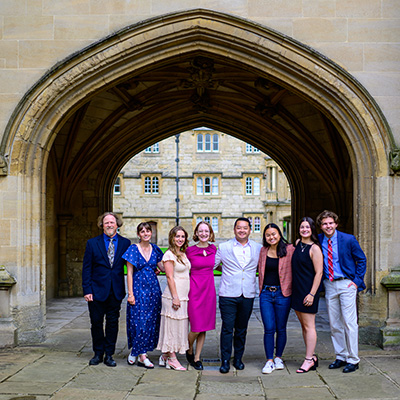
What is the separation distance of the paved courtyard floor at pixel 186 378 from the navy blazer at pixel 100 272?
0.73m

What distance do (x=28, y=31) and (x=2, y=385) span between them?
3.82m

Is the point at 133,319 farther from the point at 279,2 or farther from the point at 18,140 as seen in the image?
the point at 279,2

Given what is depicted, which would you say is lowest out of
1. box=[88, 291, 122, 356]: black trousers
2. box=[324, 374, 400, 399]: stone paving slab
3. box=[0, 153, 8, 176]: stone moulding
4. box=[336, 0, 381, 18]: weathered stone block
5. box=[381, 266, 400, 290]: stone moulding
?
box=[324, 374, 400, 399]: stone paving slab

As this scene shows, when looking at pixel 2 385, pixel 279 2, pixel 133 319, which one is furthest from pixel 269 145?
pixel 2 385

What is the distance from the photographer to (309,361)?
4855mm

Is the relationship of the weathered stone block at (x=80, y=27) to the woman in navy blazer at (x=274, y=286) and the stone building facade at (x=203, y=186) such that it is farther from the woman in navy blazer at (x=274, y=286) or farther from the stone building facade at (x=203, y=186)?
the stone building facade at (x=203, y=186)

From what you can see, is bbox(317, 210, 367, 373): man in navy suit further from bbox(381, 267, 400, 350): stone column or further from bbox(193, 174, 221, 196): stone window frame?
bbox(193, 174, 221, 196): stone window frame

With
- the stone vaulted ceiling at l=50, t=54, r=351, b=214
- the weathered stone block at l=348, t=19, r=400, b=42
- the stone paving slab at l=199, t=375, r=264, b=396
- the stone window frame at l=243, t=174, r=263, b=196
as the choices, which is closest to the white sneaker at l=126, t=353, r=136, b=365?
the stone paving slab at l=199, t=375, r=264, b=396

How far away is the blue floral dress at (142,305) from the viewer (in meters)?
4.92

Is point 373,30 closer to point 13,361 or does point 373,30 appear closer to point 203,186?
point 13,361

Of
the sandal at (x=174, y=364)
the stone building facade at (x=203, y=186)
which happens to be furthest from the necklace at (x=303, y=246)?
the stone building facade at (x=203, y=186)

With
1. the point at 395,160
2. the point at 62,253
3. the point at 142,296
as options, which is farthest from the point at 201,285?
the point at 62,253

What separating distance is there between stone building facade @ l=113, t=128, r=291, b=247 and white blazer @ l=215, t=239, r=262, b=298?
91.6 feet

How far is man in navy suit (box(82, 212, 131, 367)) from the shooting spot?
4.98 meters
